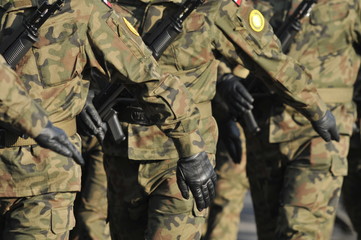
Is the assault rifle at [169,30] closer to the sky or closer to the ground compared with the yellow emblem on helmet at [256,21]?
closer to the ground

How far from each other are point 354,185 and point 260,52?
2.19 meters

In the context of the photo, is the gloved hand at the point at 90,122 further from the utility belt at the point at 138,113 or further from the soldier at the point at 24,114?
the soldier at the point at 24,114

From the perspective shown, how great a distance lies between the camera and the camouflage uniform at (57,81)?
5.21 m

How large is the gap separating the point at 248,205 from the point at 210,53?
20.0ft

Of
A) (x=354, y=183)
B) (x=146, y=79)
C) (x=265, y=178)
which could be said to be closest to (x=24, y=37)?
(x=146, y=79)

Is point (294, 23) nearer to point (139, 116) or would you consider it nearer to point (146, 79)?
point (139, 116)

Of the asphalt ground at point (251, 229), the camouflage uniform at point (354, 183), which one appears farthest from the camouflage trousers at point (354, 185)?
the asphalt ground at point (251, 229)

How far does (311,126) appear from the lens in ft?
22.9

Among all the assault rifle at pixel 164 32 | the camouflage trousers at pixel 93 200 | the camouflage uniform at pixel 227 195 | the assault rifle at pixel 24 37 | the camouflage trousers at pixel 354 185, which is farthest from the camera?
the camouflage trousers at pixel 354 185

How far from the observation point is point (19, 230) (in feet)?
17.2

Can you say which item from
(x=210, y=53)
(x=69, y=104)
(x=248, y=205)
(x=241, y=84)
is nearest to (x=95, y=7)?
(x=69, y=104)

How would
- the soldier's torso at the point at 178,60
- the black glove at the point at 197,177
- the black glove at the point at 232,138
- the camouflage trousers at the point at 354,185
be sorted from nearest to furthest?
the black glove at the point at 197,177 < the soldier's torso at the point at 178,60 < the black glove at the point at 232,138 < the camouflage trousers at the point at 354,185

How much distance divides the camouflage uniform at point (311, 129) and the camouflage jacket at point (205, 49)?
76cm

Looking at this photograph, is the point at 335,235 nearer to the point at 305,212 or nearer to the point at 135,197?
the point at 305,212
